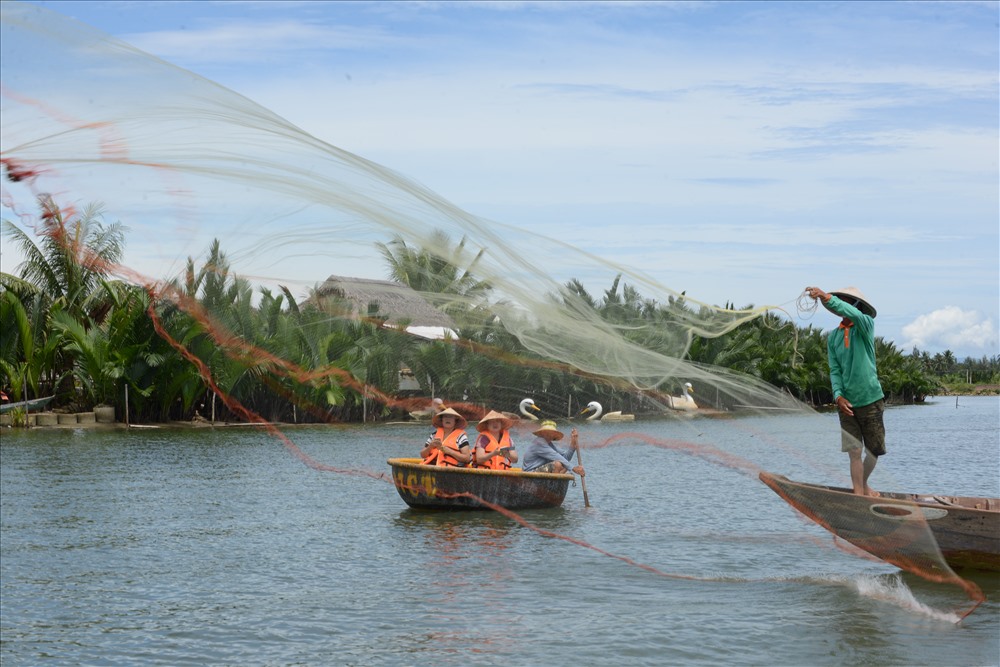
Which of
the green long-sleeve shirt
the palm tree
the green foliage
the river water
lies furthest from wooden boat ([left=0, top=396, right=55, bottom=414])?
the green long-sleeve shirt

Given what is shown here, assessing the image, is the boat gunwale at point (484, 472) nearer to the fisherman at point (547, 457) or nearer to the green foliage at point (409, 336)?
the fisherman at point (547, 457)

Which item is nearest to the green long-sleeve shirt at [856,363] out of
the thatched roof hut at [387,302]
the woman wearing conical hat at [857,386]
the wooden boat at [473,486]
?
the woman wearing conical hat at [857,386]

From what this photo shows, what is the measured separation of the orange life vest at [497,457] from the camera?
55.5ft

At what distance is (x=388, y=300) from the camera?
7.90m

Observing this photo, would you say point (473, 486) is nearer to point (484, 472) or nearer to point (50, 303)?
point (484, 472)

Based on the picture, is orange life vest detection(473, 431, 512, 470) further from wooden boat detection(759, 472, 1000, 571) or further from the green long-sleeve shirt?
the green long-sleeve shirt

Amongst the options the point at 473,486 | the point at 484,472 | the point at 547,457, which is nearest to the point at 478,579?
the point at 484,472

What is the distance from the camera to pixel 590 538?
15.9m

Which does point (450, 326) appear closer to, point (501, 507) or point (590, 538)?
point (590, 538)

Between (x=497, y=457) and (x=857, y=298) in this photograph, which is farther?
(x=497, y=457)

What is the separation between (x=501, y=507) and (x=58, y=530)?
276 inches

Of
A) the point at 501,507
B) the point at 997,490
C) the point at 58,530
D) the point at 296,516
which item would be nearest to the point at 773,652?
the point at 501,507

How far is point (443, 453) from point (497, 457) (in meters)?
0.88

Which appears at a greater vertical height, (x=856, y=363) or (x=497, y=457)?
(x=856, y=363)
